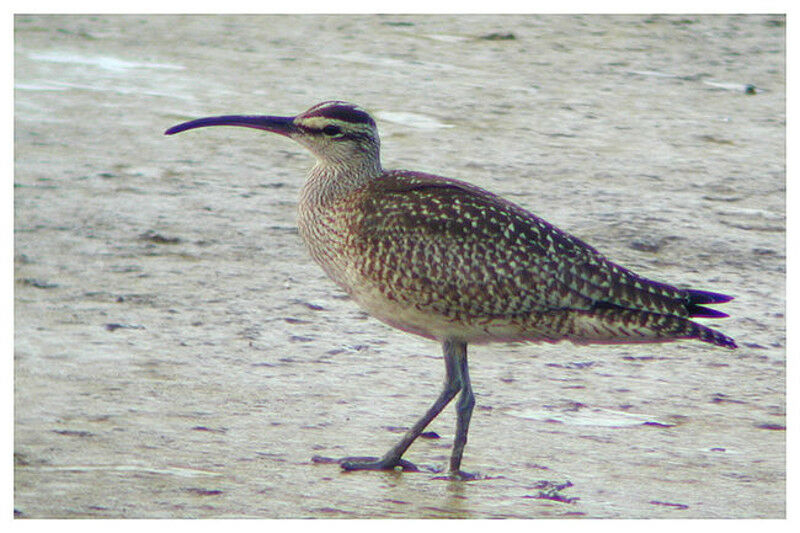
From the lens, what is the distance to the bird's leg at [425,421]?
6.37m

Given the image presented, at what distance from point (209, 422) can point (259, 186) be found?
4.23 metres

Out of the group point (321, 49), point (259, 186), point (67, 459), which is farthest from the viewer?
point (321, 49)

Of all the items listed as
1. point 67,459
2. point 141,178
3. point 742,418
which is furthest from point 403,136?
point 67,459

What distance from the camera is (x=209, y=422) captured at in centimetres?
680

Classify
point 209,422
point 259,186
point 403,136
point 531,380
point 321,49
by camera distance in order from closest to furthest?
point 209,422 → point 531,380 → point 259,186 → point 403,136 → point 321,49

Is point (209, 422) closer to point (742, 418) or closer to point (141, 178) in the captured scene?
point (742, 418)

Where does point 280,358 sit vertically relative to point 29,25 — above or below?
below

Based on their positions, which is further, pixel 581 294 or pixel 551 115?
pixel 551 115

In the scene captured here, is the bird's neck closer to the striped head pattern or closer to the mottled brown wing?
the striped head pattern

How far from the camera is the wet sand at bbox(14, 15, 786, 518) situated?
6.25 meters

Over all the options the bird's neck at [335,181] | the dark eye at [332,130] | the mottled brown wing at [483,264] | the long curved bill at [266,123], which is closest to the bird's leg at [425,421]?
the mottled brown wing at [483,264]

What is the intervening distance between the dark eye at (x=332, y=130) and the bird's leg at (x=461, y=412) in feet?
4.43

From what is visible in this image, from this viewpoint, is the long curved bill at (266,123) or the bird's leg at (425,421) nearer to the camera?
the bird's leg at (425,421)

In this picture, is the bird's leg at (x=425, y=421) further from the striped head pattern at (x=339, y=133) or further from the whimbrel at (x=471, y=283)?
the striped head pattern at (x=339, y=133)
